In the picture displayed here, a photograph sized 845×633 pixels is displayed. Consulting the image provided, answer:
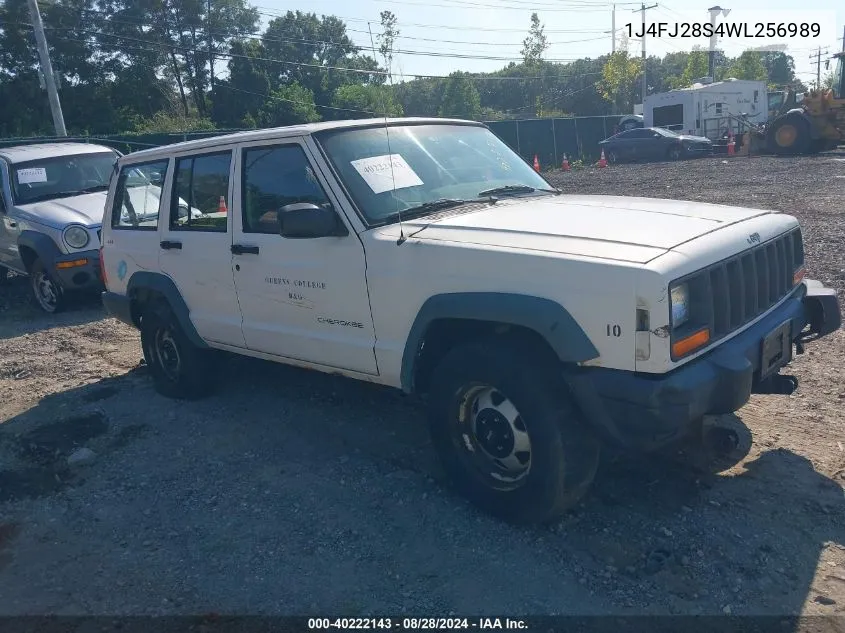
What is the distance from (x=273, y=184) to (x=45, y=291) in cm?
605

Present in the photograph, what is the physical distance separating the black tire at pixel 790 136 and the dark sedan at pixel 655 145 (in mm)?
2883

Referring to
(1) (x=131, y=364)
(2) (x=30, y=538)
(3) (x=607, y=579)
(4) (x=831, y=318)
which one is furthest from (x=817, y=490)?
(1) (x=131, y=364)

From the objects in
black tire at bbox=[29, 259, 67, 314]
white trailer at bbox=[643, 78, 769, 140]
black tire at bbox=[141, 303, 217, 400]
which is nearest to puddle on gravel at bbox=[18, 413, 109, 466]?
black tire at bbox=[141, 303, 217, 400]

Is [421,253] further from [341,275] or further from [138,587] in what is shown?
[138,587]

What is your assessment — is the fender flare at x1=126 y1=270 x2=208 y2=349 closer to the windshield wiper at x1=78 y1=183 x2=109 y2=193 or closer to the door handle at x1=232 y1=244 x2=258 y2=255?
the door handle at x1=232 y1=244 x2=258 y2=255

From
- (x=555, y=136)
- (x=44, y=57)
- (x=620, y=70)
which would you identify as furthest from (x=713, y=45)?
(x=44, y=57)

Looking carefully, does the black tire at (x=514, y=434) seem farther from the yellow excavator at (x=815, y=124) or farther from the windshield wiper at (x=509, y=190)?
the yellow excavator at (x=815, y=124)

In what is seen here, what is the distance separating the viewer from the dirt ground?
3.24 m

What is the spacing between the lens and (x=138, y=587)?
351cm

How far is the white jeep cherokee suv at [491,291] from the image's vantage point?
3148 millimetres

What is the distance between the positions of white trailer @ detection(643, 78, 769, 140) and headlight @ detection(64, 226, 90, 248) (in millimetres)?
28778

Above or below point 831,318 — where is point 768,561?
below

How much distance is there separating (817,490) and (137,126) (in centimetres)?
4267

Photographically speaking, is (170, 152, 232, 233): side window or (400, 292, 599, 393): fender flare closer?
(400, 292, 599, 393): fender flare
